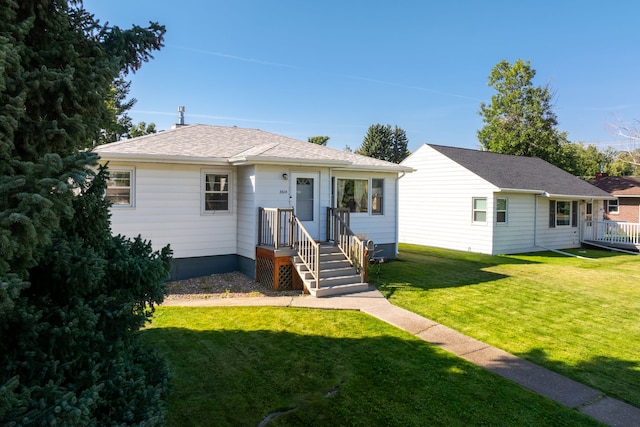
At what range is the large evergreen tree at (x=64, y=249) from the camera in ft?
7.18

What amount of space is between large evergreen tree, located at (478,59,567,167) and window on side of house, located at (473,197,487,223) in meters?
18.0

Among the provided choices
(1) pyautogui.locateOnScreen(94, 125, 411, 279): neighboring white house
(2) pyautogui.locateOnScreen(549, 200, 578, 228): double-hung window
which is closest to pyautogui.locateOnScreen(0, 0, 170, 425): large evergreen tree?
(1) pyautogui.locateOnScreen(94, 125, 411, 279): neighboring white house

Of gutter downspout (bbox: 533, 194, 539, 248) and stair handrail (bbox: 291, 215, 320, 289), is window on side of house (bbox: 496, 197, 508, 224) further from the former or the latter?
stair handrail (bbox: 291, 215, 320, 289)

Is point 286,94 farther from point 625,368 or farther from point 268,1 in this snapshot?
point 625,368

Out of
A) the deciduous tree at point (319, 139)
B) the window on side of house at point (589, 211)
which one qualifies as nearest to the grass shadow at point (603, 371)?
the window on side of house at point (589, 211)

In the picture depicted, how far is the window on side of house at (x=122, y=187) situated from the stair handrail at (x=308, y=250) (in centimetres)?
434

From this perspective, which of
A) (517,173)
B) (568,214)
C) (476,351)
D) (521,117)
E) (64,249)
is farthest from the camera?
(521,117)

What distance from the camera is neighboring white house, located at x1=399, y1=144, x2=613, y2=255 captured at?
53.8 ft

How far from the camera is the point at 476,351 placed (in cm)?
590

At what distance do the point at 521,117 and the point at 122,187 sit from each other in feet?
107

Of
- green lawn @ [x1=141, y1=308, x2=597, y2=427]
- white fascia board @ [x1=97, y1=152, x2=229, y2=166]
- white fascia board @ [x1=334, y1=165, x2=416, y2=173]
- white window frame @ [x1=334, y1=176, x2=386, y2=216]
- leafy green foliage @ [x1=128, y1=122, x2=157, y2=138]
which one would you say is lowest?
green lawn @ [x1=141, y1=308, x2=597, y2=427]

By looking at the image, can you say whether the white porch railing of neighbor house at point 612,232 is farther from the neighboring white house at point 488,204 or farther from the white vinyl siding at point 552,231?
the white vinyl siding at point 552,231

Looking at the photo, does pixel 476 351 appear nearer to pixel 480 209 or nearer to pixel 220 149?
pixel 220 149

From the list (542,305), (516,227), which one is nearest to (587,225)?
(516,227)
